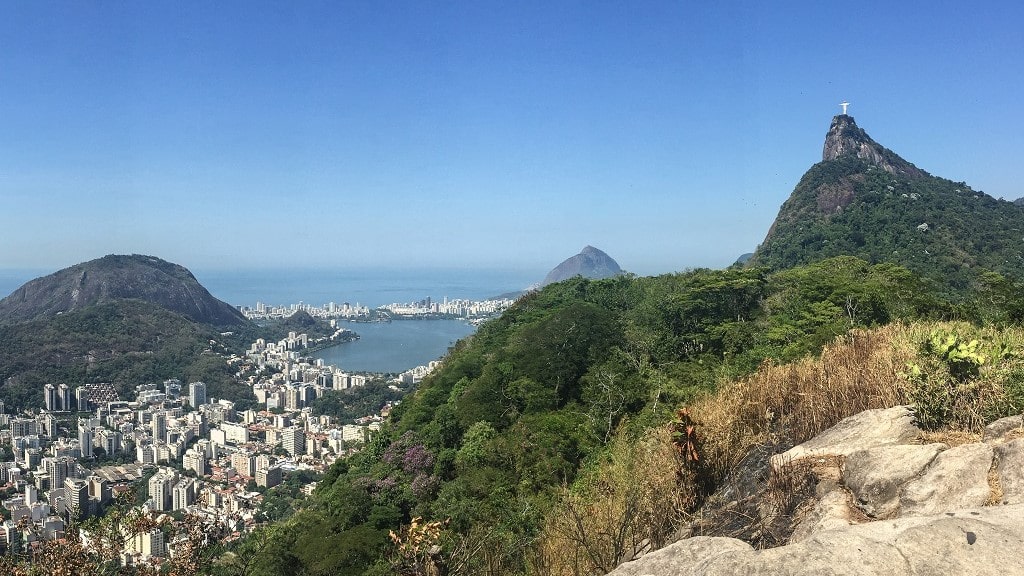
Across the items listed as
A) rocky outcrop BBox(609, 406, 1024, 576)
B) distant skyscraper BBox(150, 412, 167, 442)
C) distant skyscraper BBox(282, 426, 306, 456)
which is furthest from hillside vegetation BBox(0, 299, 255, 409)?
rocky outcrop BBox(609, 406, 1024, 576)

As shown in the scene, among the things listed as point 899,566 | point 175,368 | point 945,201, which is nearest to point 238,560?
point 899,566

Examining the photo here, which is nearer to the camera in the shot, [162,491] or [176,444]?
[162,491]

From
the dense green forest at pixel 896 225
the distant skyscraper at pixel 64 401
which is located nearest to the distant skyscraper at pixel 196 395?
the distant skyscraper at pixel 64 401

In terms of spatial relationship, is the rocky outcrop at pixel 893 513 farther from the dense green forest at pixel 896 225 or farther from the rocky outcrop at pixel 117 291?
the rocky outcrop at pixel 117 291

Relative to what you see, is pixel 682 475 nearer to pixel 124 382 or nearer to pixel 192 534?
pixel 192 534

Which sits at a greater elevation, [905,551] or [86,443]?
[905,551]

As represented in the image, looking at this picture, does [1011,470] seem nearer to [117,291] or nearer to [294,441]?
[294,441]

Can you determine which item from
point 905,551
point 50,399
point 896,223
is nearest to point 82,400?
point 50,399
